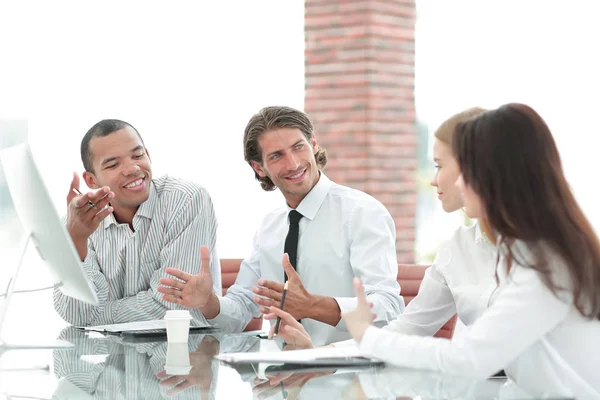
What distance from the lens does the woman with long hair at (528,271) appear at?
1.32m

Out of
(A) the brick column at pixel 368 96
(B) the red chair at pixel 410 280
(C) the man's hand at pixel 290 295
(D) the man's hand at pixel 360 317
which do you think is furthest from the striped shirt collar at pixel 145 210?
(A) the brick column at pixel 368 96

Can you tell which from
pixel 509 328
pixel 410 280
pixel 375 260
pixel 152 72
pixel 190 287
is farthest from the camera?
pixel 152 72

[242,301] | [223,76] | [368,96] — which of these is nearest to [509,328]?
[242,301]

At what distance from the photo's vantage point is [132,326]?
2330 mm

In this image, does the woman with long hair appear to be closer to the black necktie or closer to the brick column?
the black necktie

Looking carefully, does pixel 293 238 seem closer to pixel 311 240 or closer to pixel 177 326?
pixel 311 240

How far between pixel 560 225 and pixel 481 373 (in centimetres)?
29

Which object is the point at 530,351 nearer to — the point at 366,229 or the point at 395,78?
the point at 366,229

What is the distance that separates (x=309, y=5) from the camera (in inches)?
189

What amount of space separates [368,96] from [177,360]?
312 cm

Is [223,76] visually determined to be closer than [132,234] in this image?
No

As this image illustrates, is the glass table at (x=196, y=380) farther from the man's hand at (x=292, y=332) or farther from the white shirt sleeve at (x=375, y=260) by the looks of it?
the white shirt sleeve at (x=375, y=260)

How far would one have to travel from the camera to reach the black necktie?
8.87 feet

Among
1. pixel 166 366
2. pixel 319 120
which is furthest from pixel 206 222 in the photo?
pixel 319 120
